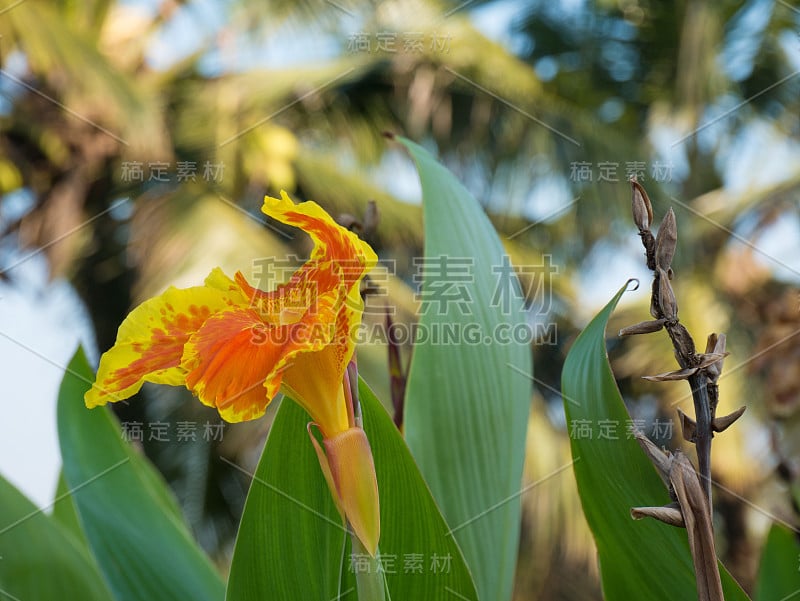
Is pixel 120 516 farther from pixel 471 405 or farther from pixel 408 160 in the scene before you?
pixel 408 160

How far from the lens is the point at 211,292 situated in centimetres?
21

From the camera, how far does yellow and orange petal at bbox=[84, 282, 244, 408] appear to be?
19 centimetres

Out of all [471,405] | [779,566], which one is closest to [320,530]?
[471,405]

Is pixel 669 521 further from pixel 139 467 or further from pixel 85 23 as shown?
pixel 85 23

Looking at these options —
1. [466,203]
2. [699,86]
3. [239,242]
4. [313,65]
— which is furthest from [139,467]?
[699,86]

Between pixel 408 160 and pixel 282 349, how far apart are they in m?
1.86

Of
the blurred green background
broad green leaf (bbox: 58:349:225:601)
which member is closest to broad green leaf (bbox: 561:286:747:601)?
broad green leaf (bbox: 58:349:225:601)

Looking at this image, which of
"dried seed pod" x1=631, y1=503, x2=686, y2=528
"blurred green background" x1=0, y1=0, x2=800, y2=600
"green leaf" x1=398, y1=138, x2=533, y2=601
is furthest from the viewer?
"blurred green background" x1=0, y1=0, x2=800, y2=600

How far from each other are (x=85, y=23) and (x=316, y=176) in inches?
34.9

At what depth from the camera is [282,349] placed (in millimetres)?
176

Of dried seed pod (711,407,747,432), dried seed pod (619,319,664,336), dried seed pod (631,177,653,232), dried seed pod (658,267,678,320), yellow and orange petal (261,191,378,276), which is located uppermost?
yellow and orange petal (261,191,378,276)

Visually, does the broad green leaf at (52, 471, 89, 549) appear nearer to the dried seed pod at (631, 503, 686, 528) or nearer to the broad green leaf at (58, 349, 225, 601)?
the broad green leaf at (58, 349, 225, 601)

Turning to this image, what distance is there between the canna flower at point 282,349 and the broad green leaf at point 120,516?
9 centimetres

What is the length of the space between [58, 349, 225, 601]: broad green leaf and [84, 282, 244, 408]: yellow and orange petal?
0.09 m
